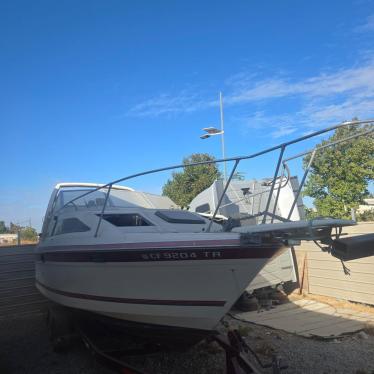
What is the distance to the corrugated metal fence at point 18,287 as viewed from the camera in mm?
7458

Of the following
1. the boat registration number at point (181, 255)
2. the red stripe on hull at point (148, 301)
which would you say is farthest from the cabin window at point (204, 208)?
the boat registration number at point (181, 255)

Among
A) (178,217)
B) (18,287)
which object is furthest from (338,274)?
(18,287)

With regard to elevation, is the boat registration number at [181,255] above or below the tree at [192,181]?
below

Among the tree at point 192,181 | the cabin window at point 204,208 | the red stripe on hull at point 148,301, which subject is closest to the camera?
the red stripe on hull at point 148,301

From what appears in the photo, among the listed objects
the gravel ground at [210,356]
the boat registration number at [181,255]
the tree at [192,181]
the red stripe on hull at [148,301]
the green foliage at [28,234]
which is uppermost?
the tree at [192,181]

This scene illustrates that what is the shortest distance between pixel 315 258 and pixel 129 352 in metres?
5.95

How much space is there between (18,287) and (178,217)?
4527 mm

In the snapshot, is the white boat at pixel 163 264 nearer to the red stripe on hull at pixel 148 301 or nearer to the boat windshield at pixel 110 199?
the red stripe on hull at pixel 148 301

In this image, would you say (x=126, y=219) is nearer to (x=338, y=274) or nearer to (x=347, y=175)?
(x=338, y=274)

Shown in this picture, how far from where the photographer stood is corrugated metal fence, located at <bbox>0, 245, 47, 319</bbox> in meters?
7.46

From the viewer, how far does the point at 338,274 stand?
8.41 metres

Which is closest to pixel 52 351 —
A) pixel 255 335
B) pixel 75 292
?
pixel 75 292

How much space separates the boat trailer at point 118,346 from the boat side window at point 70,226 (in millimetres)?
1102

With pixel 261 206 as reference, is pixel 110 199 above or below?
above
